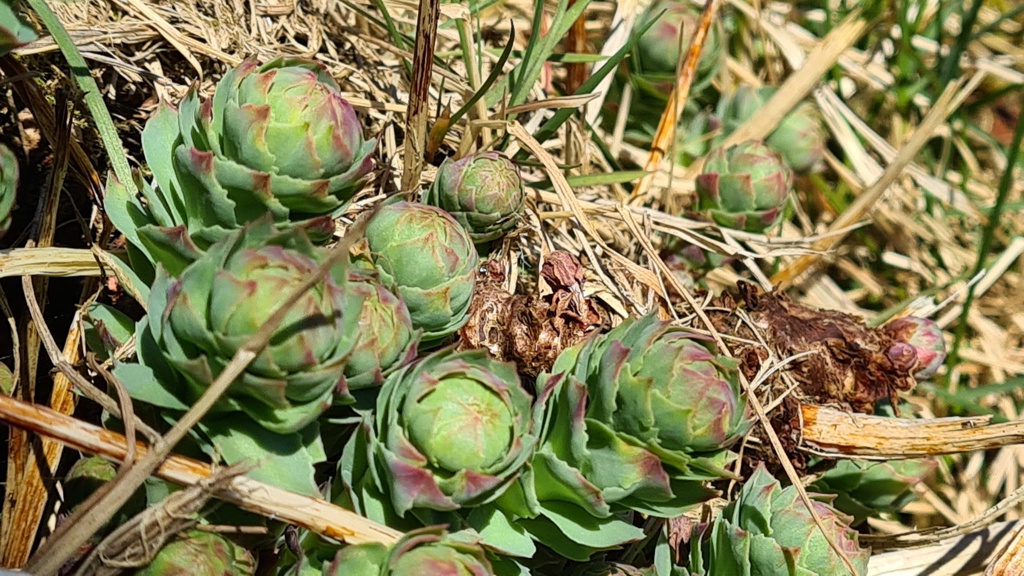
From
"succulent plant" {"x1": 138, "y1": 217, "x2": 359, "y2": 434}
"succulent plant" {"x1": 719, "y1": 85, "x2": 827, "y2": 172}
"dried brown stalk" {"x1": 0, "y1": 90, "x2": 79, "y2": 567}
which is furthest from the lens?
"succulent plant" {"x1": 719, "y1": 85, "x2": 827, "y2": 172}

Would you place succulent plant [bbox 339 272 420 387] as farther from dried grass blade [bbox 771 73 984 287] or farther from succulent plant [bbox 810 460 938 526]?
dried grass blade [bbox 771 73 984 287]

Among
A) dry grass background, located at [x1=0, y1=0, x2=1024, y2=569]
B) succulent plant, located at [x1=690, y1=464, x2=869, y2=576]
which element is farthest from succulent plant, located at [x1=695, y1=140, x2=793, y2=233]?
succulent plant, located at [x1=690, y1=464, x2=869, y2=576]

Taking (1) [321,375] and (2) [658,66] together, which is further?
(2) [658,66]

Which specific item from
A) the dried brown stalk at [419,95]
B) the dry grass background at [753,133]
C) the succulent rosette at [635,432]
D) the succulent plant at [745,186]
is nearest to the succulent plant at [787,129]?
the dry grass background at [753,133]

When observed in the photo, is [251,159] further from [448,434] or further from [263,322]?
[448,434]

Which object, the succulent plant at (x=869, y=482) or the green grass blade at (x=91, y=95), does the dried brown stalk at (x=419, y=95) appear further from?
the succulent plant at (x=869, y=482)

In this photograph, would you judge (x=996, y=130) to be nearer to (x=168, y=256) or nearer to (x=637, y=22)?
(x=637, y=22)

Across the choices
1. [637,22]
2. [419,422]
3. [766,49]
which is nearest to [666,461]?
[419,422]
